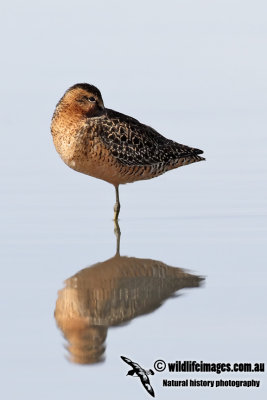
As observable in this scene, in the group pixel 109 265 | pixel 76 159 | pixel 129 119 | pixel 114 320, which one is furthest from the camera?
pixel 129 119

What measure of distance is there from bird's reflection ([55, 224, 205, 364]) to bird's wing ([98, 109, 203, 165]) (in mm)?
2900

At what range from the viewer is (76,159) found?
1381cm

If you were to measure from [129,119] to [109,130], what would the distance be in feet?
2.81

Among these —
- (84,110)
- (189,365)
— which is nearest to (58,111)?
(84,110)

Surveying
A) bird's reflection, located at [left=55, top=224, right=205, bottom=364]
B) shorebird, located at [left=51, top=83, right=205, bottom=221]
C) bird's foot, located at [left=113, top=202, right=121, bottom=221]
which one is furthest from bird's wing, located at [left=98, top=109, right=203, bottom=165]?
bird's reflection, located at [left=55, top=224, right=205, bottom=364]

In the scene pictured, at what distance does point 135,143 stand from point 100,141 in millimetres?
936

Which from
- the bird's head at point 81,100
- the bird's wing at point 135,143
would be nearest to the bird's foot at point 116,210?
the bird's wing at point 135,143

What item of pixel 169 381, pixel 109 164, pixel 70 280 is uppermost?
pixel 109 164

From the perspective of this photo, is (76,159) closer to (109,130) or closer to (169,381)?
(109,130)

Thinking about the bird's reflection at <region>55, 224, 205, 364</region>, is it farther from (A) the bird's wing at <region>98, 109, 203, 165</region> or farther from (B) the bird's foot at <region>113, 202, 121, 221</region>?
(A) the bird's wing at <region>98, 109, 203, 165</region>

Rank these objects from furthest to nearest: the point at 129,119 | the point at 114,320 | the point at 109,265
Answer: the point at 129,119 < the point at 109,265 < the point at 114,320

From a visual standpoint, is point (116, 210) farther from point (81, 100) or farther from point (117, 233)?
point (81, 100)

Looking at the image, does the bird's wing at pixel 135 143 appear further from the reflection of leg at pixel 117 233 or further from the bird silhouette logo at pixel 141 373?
the bird silhouette logo at pixel 141 373

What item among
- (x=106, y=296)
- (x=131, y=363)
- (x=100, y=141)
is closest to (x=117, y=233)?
(x=100, y=141)
